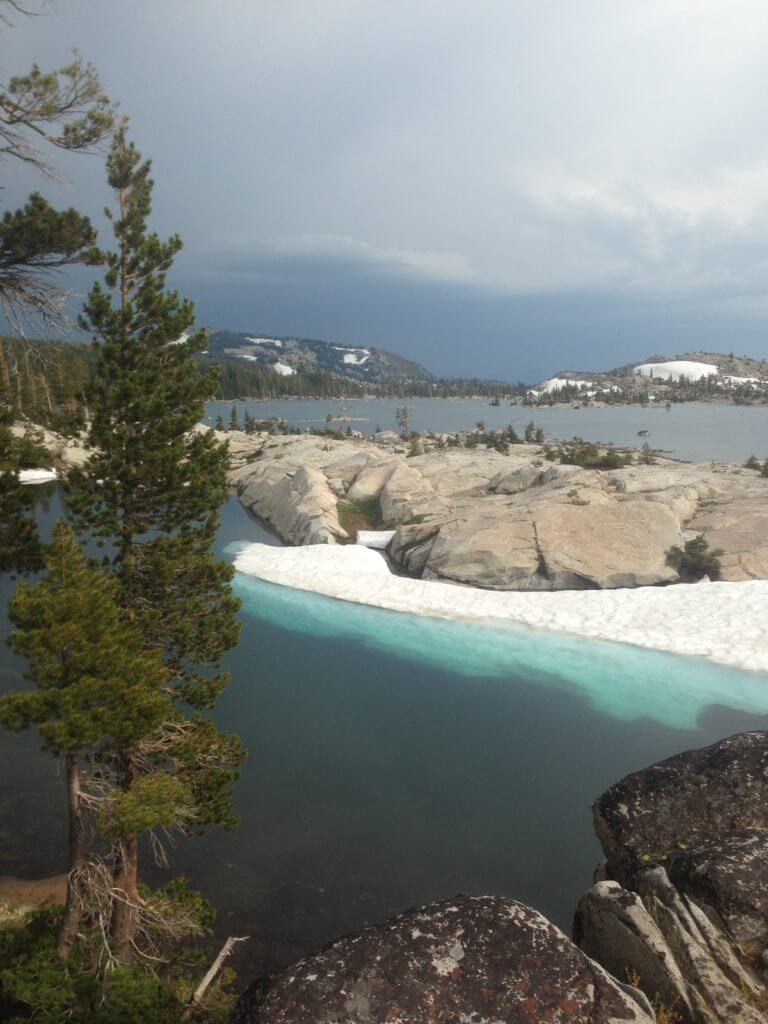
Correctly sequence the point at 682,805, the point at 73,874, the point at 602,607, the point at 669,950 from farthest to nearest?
the point at 602,607, the point at 682,805, the point at 73,874, the point at 669,950

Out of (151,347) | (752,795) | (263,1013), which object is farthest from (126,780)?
(752,795)

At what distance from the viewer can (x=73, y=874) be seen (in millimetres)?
10344

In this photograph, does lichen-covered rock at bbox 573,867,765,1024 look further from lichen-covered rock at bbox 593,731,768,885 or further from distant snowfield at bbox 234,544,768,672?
distant snowfield at bbox 234,544,768,672

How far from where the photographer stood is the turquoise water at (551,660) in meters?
23.8

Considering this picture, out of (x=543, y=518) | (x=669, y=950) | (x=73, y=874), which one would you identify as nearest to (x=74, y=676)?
(x=73, y=874)

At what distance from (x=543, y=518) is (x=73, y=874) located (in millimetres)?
33688

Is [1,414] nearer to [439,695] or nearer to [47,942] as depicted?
[47,942]

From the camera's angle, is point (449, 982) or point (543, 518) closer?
point (449, 982)

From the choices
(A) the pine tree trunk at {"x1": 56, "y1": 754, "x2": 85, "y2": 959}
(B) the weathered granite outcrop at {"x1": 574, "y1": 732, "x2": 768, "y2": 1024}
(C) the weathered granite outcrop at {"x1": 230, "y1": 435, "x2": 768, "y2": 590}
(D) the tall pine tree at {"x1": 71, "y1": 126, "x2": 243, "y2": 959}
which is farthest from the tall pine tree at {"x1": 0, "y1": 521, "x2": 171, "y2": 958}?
(C) the weathered granite outcrop at {"x1": 230, "y1": 435, "x2": 768, "y2": 590}

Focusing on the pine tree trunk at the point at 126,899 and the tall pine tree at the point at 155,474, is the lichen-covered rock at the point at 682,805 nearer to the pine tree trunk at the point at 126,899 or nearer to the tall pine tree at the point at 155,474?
the tall pine tree at the point at 155,474

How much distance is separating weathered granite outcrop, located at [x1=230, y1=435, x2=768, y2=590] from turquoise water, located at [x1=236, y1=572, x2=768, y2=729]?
6.75 m

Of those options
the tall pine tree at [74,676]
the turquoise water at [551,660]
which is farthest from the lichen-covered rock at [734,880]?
the turquoise water at [551,660]

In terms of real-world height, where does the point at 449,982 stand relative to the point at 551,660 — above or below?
above

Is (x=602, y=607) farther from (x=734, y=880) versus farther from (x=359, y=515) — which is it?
(x=359, y=515)
